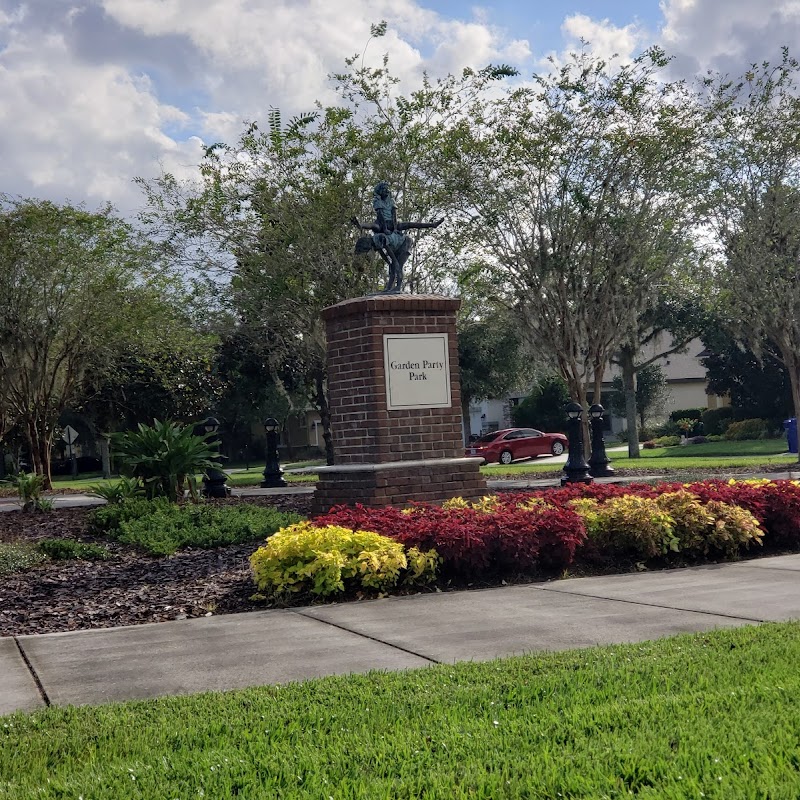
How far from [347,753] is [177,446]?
36.3 feet

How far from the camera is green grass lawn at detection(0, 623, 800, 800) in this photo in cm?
368

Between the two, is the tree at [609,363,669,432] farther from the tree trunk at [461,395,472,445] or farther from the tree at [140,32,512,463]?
the tree at [140,32,512,463]

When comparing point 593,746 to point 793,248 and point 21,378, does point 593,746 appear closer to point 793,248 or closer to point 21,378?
point 793,248

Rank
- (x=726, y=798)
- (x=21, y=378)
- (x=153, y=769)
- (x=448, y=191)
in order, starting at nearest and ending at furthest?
(x=726, y=798) < (x=153, y=769) < (x=448, y=191) < (x=21, y=378)

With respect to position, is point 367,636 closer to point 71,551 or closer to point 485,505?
point 485,505

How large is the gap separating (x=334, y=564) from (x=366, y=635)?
1489mm

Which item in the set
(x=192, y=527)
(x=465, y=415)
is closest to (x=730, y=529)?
(x=192, y=527)

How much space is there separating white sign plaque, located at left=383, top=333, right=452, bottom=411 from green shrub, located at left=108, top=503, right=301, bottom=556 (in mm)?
2048

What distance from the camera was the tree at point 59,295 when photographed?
2411cm

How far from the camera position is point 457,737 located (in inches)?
164

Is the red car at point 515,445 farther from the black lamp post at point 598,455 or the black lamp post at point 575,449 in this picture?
the black lamp post at point 575,449

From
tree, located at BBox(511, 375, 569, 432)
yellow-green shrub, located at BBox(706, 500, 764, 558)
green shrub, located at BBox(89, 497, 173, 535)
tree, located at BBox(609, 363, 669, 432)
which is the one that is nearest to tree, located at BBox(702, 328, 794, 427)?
tree, located at BBox(609, 363, 669, 432)

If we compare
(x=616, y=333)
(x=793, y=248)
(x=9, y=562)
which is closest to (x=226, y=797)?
(x=9, y=562)

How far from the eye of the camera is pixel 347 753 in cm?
408
